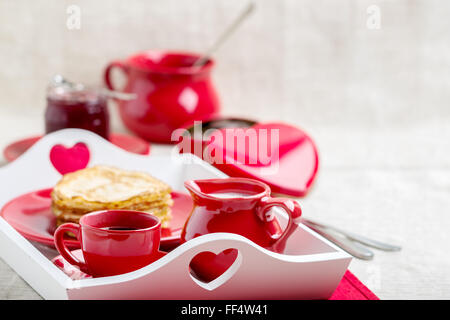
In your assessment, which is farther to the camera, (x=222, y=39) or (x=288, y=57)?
(x=288, y=57)

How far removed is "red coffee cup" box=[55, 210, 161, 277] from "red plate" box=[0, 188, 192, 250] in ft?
0.31

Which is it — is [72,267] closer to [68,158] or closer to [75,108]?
[68,158]

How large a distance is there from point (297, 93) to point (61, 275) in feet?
4.76

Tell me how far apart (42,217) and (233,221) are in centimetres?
37

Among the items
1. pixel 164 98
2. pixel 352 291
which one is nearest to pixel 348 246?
pixel 352 291

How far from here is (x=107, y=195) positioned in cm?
109

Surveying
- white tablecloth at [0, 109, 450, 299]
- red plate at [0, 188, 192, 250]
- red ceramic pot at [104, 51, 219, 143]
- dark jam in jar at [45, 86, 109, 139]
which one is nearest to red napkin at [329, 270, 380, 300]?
white tablecloth at [0, 109, 450, 299]

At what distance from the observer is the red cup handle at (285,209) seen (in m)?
0.90

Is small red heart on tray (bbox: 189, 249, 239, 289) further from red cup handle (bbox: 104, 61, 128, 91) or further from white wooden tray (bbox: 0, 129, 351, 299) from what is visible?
red cup handle (bbox: 104, 61, 128, 91)

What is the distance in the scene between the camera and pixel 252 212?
0.91 m

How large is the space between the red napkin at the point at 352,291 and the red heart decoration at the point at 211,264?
0.15 meters

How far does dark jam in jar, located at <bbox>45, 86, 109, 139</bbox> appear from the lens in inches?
61.1
